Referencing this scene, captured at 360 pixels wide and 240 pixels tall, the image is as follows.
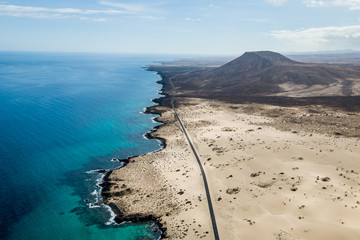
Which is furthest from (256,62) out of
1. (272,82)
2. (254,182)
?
(254,182)

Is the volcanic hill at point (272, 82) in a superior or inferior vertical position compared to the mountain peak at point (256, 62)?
inferior

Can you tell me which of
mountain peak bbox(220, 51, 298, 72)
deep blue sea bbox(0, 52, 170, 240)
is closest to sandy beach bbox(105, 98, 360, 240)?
deep blue sea bbox(0, 52, 170, 240)

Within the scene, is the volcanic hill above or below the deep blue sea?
above

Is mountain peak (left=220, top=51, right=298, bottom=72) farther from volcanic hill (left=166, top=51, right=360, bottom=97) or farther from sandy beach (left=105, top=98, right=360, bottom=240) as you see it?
sandy beach (left=105, top=98, right=360, bottom=240)

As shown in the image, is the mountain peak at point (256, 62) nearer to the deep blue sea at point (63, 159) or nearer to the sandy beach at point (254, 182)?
the deep blue sea at point (63, 159)

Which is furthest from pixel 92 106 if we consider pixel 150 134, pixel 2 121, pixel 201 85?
pixel 201 85

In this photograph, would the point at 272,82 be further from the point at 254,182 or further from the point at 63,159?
the point at 63,159

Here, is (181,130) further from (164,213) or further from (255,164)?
(164,213)

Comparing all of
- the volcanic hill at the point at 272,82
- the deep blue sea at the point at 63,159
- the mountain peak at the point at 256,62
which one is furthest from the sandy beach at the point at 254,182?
the mountain peak at the point at 256,62

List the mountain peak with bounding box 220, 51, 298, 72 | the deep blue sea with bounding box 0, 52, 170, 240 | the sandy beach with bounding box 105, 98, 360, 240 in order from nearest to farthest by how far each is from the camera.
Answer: the sandy beach with bounding box 105, 98, 360, 240 → the deep blue sea with bounding box 0, 52, 170, 240 → the mountain peak with bounding box 220, 51, 298, 72
